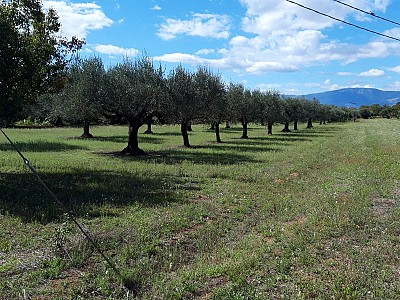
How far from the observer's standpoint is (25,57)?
1403cm

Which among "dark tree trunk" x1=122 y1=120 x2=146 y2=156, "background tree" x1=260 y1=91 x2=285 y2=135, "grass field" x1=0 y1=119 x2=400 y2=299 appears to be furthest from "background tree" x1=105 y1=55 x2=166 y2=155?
"background tree" x1=260 y1=91 x2=285 y2=135

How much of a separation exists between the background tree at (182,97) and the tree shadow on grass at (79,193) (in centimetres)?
1281

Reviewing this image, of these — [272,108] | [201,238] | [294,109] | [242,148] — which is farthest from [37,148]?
[294,109]

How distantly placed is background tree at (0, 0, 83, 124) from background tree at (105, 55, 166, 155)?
633cm

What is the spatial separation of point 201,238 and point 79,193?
19.3ft

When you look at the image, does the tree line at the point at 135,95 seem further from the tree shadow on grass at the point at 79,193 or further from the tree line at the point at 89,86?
the tree shadow on grass at the point at 79,193

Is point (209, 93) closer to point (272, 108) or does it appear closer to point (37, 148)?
point (37, 148)

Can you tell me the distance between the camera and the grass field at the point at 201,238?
5.96 metres

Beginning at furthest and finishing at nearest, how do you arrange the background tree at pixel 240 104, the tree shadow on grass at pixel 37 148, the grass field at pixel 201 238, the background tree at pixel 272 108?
the background tree at pixel 272 108 < the background tree at pixel 240 104 < the tree shadow on grass at pixel 37 148 < the grass field at pixel 201 238

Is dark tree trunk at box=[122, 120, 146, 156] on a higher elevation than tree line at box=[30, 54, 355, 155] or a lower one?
lower

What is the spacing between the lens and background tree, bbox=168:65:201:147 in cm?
2936

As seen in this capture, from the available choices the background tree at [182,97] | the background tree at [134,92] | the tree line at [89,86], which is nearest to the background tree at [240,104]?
the tree line at [89,86]

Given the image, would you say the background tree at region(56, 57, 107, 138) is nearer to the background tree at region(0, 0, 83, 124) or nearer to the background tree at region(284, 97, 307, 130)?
the background tree at region(0, 0, 83, 124)

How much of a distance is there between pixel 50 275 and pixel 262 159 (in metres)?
20.1
